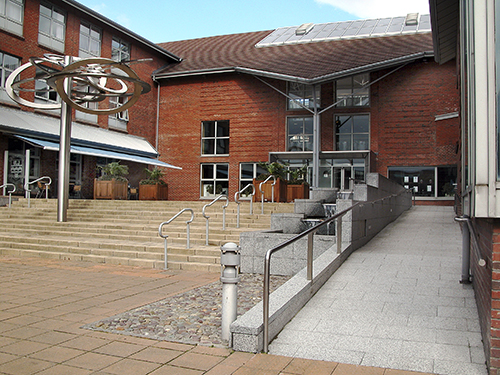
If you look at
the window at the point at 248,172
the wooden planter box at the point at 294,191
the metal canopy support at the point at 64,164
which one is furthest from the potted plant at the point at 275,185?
the window at the point at 248,172

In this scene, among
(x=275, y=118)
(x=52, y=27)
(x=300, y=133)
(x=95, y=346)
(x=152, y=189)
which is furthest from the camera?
(x=275, y=118)

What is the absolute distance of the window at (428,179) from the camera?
73.6 ft

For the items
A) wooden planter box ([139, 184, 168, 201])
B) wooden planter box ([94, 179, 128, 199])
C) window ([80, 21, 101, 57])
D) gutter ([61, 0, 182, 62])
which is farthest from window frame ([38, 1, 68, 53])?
wooden planter box ([139, 184, 168, 201])

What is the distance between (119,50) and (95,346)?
24265mm

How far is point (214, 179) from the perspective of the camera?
86.5 ft

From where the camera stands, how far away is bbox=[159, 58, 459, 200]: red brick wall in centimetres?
2266

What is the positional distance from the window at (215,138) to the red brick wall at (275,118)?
1.15 feet

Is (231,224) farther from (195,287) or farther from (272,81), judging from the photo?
(272,81)

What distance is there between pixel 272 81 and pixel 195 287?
66.1 ft

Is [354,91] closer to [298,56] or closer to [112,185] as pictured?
[298,56]

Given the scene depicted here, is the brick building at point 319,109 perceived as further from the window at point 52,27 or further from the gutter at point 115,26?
the window at point 52,27

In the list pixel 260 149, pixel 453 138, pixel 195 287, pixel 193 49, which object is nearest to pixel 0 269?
pixel 195 287

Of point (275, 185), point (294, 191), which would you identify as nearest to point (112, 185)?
point (275, 185)

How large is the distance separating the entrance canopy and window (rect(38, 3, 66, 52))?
139 inches
